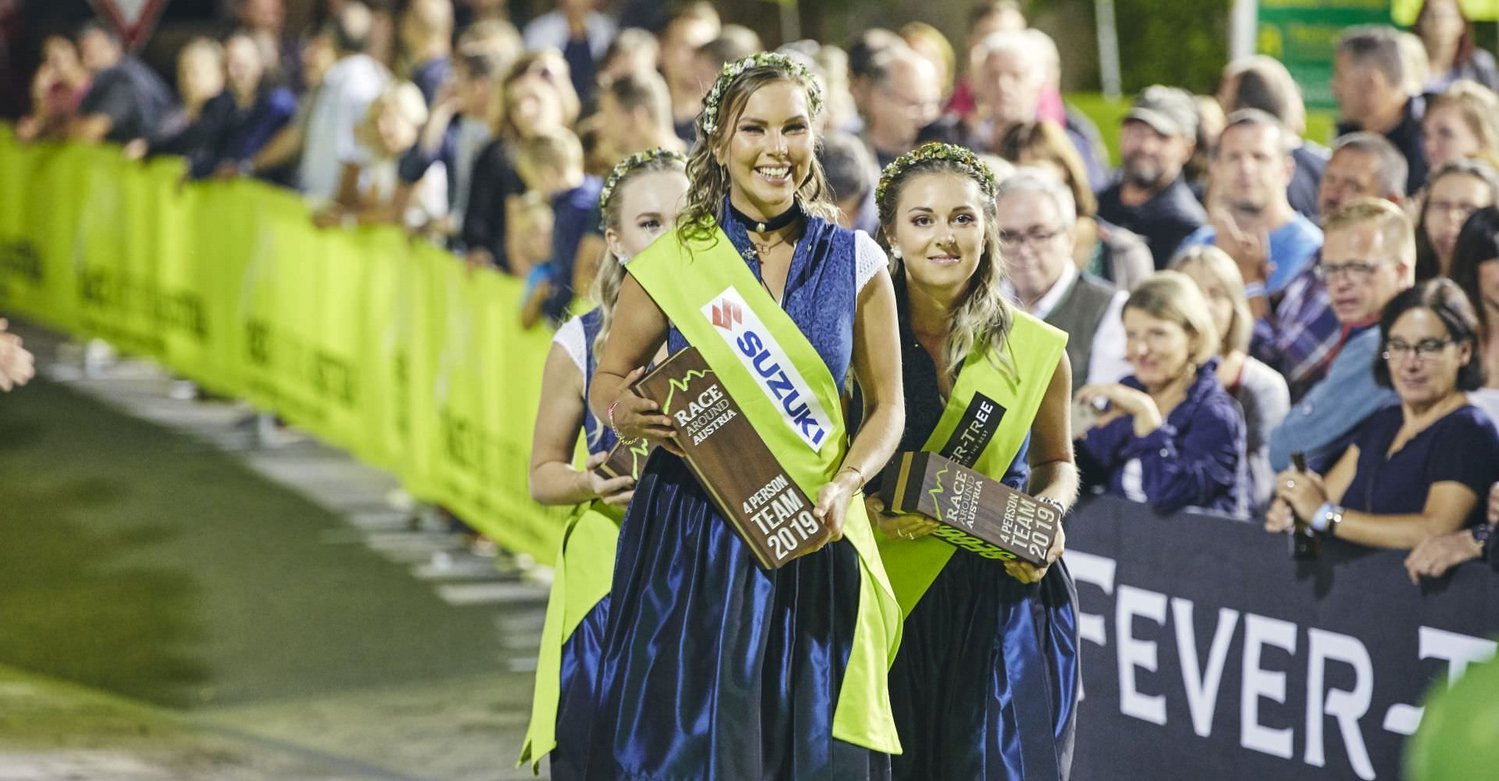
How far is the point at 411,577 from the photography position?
8.45 metres

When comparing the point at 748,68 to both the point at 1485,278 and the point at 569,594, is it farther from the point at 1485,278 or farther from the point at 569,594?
the point at 1485,278

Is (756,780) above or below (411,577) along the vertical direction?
above

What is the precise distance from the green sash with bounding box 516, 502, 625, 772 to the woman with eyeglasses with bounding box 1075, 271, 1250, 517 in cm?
173

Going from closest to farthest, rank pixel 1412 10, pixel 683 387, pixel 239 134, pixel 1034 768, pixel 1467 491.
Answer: pixel 683 387
pixel 1034 768
pixel 1467 491
pixel 1412 10
pixel 239 134

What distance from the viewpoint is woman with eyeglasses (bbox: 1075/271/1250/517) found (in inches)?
218

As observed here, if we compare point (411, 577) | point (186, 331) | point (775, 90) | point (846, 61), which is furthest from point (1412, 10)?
point (775, 90)

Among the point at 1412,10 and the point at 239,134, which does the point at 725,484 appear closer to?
the point at 1412,10

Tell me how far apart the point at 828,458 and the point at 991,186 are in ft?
2.47

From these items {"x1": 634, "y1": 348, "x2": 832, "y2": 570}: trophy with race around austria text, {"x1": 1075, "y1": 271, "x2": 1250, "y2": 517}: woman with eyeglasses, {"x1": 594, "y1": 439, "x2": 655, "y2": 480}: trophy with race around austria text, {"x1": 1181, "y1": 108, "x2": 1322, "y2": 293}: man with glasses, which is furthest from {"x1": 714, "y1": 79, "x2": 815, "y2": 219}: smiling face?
{"x1": 1181, "y1": 108, "x2": 1322, "y2": 293}: man with glasses

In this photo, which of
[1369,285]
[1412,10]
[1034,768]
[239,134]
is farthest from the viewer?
[239,134]

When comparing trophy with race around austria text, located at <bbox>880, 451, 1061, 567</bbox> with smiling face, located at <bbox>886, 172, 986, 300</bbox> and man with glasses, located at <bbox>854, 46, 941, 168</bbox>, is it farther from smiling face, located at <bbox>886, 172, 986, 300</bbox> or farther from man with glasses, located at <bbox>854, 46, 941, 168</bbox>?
man with glasses, located at <bbox>854, 46, 941, 168</bbox>

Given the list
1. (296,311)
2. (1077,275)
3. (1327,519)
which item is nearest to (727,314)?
(1327,519)

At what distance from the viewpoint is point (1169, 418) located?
5656 mm

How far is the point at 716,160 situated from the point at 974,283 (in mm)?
640
